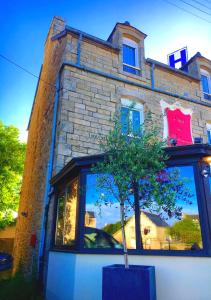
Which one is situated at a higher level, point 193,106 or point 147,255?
point 193,106

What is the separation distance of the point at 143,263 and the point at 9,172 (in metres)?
15.6

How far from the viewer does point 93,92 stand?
861cm

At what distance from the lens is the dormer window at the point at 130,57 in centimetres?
1000

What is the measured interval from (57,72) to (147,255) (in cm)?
702

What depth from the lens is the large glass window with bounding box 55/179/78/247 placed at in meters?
5.73

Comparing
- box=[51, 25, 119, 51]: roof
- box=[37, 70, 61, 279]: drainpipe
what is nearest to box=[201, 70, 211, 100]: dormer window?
box=[51, 25, 119, 51]: roof

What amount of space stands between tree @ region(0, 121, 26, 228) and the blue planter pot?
1557 centimetres

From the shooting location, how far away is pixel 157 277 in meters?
4.54

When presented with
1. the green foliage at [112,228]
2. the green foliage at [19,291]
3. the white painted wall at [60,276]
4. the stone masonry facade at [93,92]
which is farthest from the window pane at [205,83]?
the green foliage at [19,291]

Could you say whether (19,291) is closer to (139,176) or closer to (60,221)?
(60,221)

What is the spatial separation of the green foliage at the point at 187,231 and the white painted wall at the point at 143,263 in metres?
0.32

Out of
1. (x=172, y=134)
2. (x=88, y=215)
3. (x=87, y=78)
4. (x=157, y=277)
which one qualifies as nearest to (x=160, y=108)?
(x=172, y=134)

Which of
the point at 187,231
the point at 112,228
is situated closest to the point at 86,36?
the point at 112,228

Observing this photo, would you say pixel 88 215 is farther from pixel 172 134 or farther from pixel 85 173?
pixel 172 134
